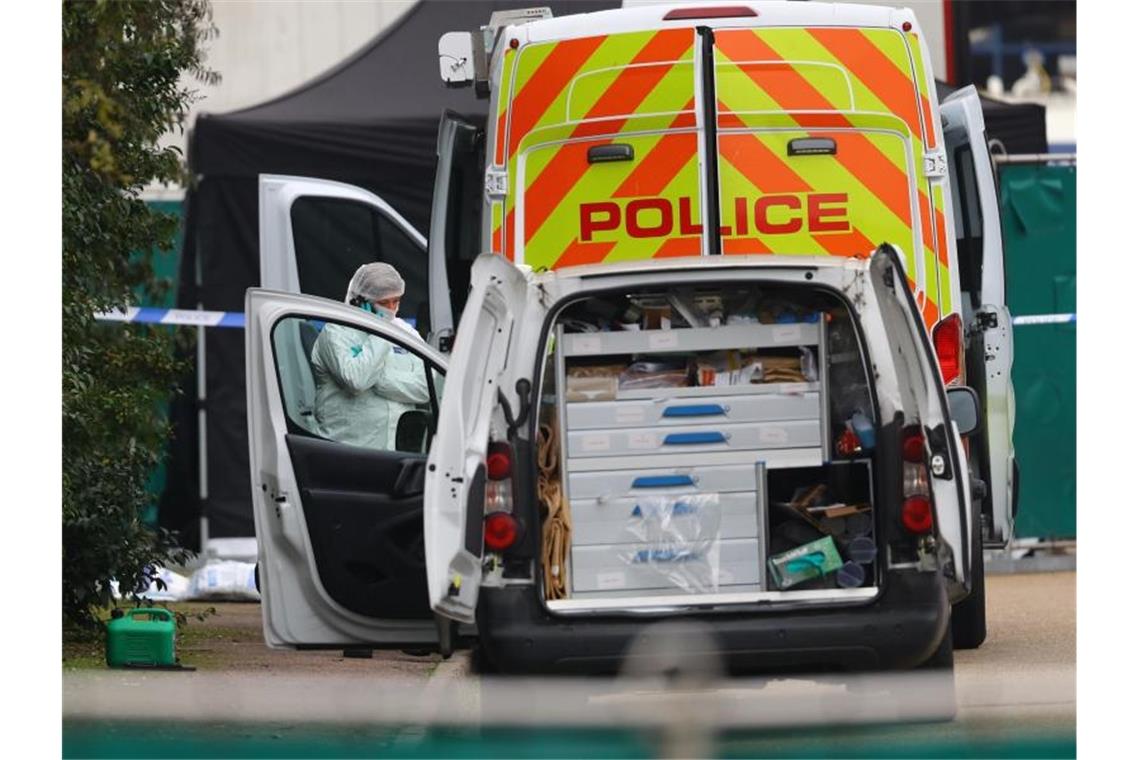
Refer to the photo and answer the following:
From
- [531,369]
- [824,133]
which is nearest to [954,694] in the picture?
[531,369]

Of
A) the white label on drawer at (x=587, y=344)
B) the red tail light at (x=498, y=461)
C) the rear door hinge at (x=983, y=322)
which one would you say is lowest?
the red tail light at (x=498, y=461)

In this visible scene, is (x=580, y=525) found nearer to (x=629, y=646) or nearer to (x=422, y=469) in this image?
(x=629, y=646)

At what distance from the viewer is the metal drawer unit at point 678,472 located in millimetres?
7105

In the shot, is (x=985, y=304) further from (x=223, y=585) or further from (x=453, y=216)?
(x=223, y=585)

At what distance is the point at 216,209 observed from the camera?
12711mm

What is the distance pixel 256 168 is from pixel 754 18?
4.52m

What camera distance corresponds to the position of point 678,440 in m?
7.13

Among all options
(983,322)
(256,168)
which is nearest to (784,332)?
(983,322)

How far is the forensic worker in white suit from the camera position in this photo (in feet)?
28.1

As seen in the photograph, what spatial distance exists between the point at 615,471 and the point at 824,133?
213 centimetres

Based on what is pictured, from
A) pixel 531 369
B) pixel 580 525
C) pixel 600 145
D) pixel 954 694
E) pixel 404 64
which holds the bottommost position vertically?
pixel 954 694

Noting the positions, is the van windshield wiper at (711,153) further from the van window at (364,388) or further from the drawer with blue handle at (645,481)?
the drawer with blue handle at (645,481)

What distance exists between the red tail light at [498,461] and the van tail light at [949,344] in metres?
2.35

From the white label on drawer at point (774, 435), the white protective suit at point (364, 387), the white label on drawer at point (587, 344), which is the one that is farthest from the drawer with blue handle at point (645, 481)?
the white protective suit at point (364, 387)
